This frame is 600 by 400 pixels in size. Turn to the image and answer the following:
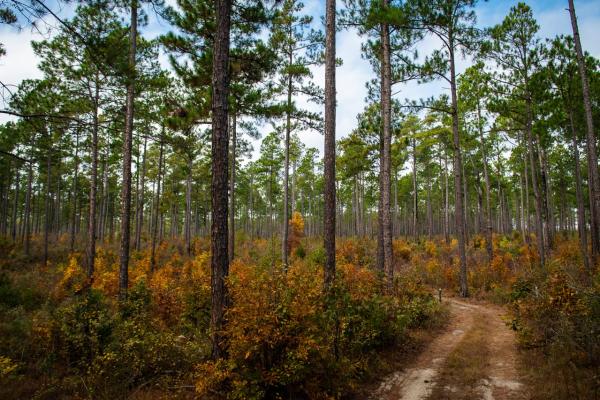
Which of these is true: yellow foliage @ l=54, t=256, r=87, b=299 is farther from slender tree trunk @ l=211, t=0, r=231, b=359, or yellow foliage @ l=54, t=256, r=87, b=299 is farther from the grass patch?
the grass patch

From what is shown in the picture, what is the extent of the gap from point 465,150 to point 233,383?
26.5 meters

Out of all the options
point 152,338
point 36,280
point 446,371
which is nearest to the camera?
point 152,338

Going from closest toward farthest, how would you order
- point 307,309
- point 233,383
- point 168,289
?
point 233,383 → point 307,309 → point 168,289

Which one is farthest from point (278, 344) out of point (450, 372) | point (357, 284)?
point (450, 372)

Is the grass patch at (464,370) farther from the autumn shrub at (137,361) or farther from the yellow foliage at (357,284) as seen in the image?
the autumn shrub at (137,361)

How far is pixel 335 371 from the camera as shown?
4582 mm

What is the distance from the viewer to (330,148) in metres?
7.21

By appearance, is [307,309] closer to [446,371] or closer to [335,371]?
[335,371]

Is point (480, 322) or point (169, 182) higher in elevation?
point (169, 182)

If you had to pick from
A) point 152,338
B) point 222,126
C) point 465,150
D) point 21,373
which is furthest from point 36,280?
point 465,150

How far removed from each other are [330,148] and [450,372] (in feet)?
16.6

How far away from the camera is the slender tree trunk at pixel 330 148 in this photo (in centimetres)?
673

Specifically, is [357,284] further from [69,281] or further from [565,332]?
[69,281]

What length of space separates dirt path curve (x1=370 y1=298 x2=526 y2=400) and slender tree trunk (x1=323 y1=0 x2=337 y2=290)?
2.33m
